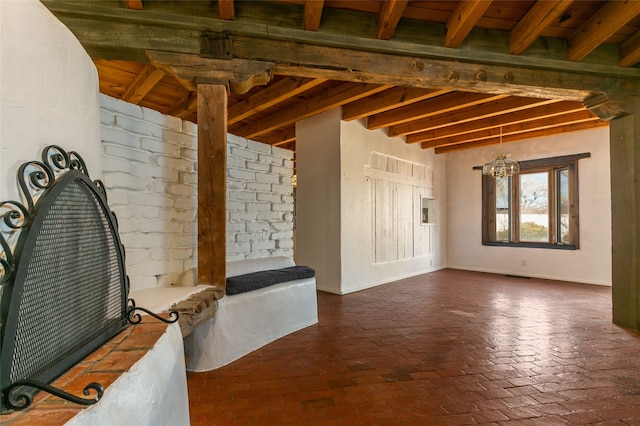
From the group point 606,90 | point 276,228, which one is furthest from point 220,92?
point 606,90

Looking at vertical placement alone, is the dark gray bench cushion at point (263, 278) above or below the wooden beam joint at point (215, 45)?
below

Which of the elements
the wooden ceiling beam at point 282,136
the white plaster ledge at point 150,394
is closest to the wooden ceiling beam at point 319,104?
the wooden ceiling beam at point 282,136

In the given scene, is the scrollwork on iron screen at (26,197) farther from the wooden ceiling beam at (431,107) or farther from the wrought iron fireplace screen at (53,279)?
the wooden ceiling beam at (431,107)

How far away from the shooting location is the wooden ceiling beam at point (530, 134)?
5.17 m

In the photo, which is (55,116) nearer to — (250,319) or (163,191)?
(163,191)

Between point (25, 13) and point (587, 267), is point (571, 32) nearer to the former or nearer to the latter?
point (25, 13)

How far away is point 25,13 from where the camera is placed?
911mm

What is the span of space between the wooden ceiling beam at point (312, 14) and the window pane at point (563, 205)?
18.7 ft

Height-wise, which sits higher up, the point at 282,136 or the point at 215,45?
the point at 282,136

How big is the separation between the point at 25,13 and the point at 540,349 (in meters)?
3.58

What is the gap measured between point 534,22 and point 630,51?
1.24 m

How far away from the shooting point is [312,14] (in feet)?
7.34

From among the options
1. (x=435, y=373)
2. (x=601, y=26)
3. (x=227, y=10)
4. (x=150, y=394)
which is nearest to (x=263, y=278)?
(x=435, y=373)

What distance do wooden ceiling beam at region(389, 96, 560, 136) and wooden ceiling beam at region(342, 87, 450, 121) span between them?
3.02ft
